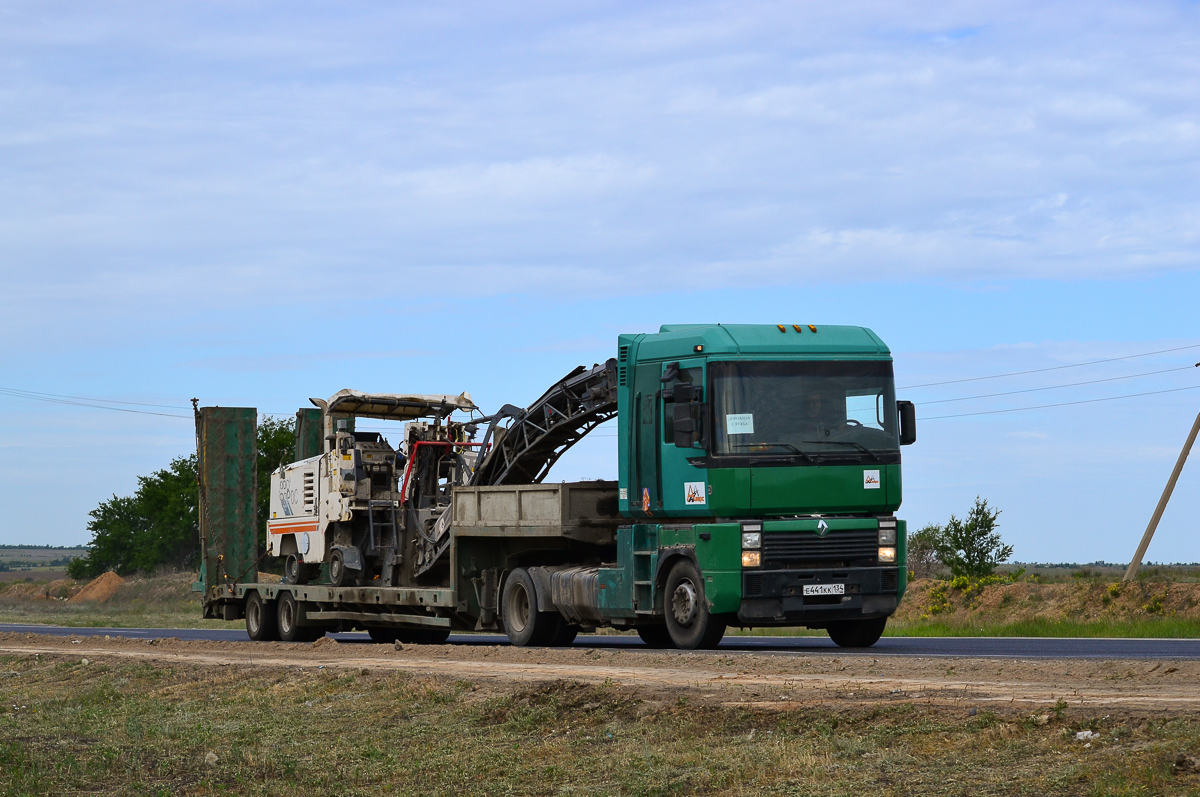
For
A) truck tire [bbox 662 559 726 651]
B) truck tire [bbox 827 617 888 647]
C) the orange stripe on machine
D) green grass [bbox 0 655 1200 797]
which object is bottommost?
green grass [bbox 0 655 1200 797]

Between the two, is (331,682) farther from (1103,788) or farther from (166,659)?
(1103,788)

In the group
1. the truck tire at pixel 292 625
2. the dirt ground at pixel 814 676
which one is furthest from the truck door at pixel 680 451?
the truck tire at pixel 292 625

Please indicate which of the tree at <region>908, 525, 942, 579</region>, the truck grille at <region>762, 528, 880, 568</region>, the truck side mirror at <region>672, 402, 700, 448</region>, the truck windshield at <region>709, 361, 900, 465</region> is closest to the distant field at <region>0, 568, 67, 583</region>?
the tree at <region>908, 525, 942, 579</region>

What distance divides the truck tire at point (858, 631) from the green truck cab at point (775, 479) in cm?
88

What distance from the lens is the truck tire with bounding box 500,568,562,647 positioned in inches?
795

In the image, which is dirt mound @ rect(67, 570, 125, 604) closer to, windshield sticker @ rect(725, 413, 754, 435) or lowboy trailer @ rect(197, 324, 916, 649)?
lowboy trailer @ rect(197, 324, 916, 649)

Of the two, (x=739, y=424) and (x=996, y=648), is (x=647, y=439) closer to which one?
(x=739, y=424)

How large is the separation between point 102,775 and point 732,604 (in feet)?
24.4

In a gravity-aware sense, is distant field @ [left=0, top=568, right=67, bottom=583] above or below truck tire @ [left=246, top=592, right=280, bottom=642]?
above

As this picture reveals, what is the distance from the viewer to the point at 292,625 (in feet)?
86.7

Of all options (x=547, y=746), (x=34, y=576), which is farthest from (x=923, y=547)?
(x=34, y=576)

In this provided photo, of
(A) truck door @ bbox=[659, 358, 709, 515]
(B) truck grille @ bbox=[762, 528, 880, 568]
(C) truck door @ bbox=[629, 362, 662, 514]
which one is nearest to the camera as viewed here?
(B) truck grille @ bbox=[762, 528, 880, 568]

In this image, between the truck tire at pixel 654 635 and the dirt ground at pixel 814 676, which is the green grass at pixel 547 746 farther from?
the truck tire at pixel 654 635

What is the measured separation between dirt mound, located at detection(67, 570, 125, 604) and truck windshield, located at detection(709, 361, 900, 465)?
193 ft
